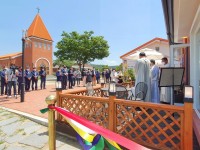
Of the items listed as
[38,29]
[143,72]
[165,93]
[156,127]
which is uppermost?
[38,29]

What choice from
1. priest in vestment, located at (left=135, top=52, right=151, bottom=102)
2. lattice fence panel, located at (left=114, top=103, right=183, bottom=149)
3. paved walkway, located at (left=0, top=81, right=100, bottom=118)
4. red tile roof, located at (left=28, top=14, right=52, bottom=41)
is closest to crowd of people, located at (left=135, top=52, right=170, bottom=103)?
priest in vestment, located at (left=135, top=52, right=151, bottom=102)


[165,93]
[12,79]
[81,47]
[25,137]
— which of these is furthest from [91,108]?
[81,47]

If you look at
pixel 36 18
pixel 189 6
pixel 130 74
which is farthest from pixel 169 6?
pixel 36 18

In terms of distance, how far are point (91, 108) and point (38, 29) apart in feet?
162

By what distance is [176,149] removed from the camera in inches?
144

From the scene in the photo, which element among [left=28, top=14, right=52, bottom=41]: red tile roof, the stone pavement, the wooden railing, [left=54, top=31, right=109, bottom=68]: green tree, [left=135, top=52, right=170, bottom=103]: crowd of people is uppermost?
[left=28, top=14, right=52, bottom=41]: red tile roof

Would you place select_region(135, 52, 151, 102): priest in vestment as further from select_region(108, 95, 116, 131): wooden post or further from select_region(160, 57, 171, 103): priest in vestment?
select_region(108, 95, 116, 131): wooden post

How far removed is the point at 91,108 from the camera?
5168 mm

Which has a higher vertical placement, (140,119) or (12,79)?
(12,79)

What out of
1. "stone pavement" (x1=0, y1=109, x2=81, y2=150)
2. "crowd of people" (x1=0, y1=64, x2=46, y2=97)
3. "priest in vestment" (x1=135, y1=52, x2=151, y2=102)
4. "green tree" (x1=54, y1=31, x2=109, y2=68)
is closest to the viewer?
"stone pavement" (x1=0, y1=109, x2=81, y2=150)

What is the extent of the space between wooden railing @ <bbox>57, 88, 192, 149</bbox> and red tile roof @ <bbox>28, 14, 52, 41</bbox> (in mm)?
46173

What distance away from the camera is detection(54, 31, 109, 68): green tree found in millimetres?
41969

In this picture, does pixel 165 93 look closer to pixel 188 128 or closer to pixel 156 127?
pixel 156 127

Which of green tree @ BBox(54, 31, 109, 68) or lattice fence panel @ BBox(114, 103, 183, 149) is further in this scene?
green tree @ BBox(54, 31, 109, 68)
